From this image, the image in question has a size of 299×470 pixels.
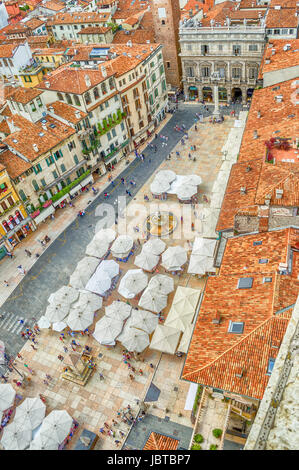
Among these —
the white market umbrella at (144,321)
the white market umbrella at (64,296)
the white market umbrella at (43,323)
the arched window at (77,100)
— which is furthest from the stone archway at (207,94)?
the white market umbrella at (43,323)

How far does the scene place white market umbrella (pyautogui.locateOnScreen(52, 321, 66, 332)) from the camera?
3942 centimetres

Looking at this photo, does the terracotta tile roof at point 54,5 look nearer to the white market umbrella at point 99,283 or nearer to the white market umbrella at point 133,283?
the white market umbrella at point 99,283

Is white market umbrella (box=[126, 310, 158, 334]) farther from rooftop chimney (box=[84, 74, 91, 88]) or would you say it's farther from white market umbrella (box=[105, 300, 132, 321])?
rooftop chimney (box=[84, 74, 91, 88])

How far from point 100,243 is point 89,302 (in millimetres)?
9972

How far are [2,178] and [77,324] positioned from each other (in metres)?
23.0

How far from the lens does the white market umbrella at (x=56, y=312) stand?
129 ft

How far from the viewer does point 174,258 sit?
4241cm

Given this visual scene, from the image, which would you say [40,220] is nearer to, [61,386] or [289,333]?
[61,386]

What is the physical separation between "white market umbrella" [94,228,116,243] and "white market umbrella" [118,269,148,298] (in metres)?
7.74

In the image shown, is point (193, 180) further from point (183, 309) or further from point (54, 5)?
point (54, 5)

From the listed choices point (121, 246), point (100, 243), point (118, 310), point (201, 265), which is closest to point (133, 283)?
point (118, 310)

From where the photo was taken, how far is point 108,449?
3062 centimetres

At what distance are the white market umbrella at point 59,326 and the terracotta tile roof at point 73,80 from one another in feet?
117
